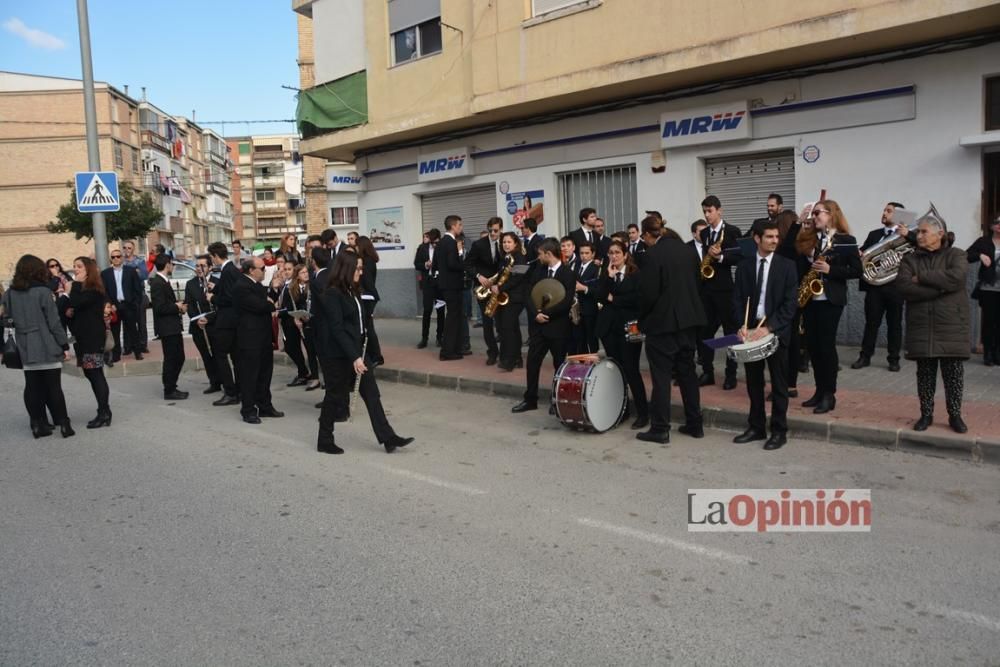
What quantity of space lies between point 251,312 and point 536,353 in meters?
3.09

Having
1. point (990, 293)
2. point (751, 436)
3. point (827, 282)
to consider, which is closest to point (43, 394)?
point (751, 436)

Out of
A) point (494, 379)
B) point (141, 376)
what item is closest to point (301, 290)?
point (494, 379)

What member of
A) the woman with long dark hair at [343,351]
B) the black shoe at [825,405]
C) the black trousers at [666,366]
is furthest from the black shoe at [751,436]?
the woman with long dark hair at [343,351]

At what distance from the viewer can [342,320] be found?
755 centimetres

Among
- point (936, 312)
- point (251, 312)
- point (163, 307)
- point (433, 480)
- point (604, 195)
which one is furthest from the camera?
point (604, 195)

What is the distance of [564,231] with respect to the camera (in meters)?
15.3

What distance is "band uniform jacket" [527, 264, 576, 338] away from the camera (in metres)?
8.74

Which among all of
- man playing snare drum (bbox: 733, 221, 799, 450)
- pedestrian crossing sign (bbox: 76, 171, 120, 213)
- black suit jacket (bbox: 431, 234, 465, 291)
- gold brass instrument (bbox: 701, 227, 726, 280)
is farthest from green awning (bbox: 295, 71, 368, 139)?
man playing snare drum (bbox: 733, 221, 799, 450)

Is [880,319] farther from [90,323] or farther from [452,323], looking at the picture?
[90,323]

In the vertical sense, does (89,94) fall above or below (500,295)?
above

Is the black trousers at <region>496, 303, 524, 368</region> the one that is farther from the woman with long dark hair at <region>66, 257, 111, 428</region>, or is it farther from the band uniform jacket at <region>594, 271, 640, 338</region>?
the woman with long dark hair at <region>66, 257, 111, 428</region>

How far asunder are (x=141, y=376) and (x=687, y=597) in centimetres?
1133

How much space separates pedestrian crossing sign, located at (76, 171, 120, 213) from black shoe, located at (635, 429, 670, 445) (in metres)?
10.7

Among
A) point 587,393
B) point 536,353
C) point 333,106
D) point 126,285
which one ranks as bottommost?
point 587,393
